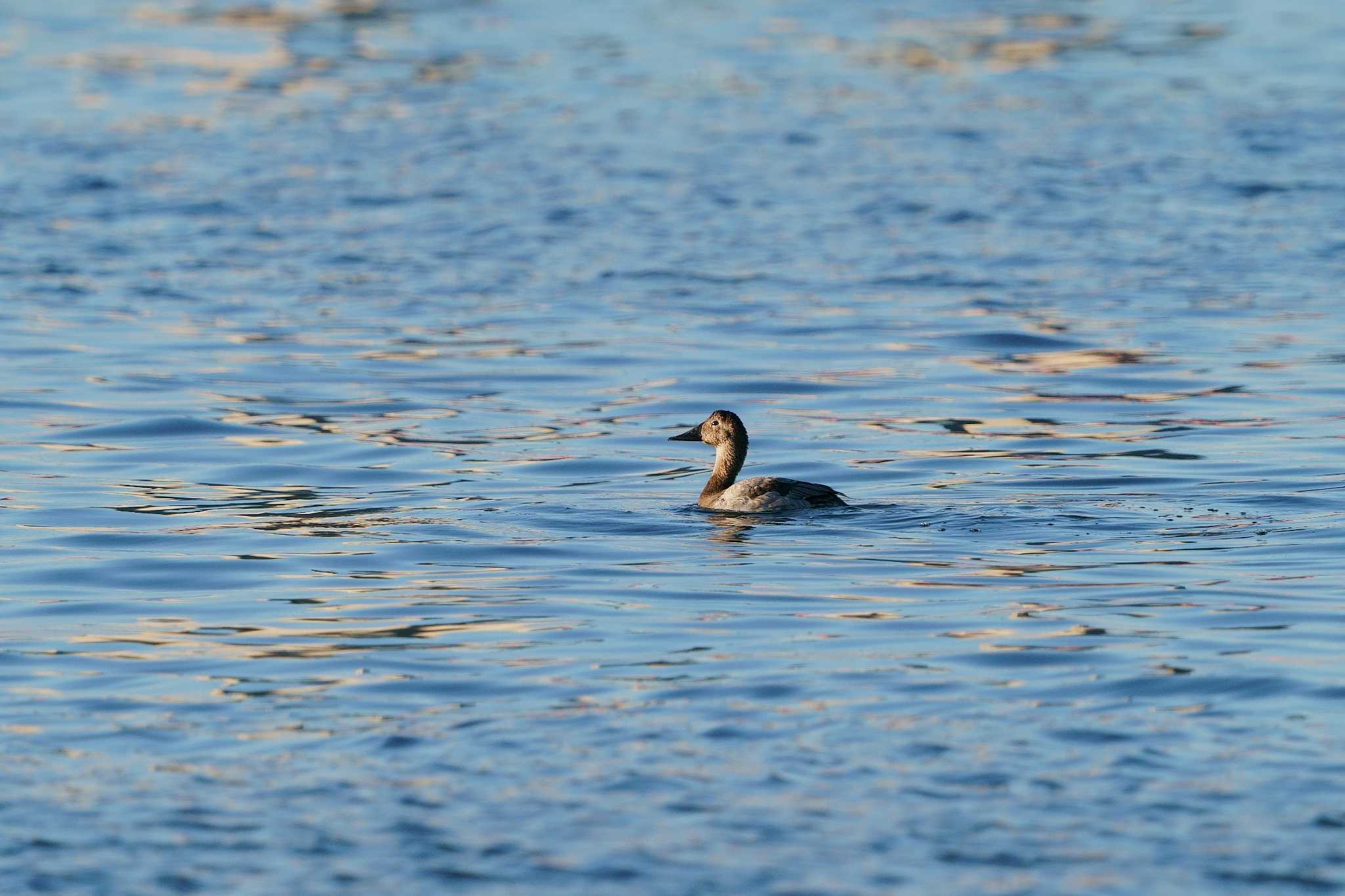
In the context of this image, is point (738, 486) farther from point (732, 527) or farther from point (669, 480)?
point (669, 480)

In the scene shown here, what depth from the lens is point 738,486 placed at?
1419 cm

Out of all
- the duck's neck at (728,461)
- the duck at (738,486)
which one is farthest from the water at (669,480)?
the duck's neck at (728,461)

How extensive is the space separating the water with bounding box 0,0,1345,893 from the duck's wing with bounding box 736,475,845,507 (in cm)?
24

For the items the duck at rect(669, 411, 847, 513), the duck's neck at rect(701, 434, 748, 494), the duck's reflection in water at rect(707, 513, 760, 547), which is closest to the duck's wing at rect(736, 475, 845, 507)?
the duck at rect(669, 411, 847, 513)

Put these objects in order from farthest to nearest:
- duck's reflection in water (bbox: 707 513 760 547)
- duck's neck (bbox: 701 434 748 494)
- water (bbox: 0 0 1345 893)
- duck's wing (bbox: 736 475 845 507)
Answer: duck's neck (bbox: 701 434 748 494) < duck's wing (bbox: 736 475 845 507) < duck's reflection in water (bbox: 707 513 760 547) < water (bbox: 0 0 1345 893)

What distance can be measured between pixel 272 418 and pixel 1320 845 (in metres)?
11.2

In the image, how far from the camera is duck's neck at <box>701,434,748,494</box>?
1485 centimetres

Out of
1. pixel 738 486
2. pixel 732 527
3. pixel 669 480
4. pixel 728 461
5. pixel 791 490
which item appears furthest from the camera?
pixel 669 480

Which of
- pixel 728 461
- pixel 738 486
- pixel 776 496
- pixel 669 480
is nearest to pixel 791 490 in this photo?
pixel 776 496

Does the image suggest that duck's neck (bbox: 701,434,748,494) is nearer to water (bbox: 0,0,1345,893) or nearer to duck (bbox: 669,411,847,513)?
duck (bbox: 669,411,847,513)

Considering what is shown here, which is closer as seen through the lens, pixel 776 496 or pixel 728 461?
pixel 776 496

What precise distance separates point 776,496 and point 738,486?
35 cm

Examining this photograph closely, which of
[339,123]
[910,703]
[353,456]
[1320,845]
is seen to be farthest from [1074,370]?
[339,123]

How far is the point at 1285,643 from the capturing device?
10.5m
